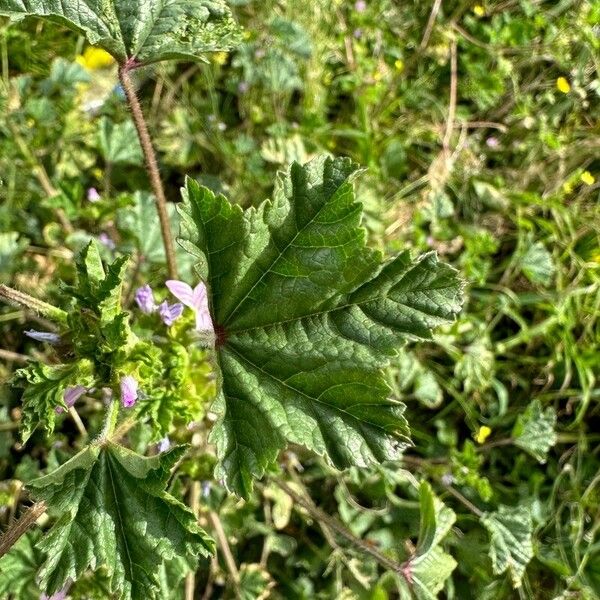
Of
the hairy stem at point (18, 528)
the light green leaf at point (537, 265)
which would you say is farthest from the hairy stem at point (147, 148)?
the light green leaf at point (537, 265)

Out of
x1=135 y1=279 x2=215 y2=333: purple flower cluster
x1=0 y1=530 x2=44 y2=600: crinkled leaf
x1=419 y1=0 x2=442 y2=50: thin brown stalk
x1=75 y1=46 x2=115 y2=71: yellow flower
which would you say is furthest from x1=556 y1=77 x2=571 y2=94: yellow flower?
x1=0 y1=530 x2=44 y2=600: crinkled leaf

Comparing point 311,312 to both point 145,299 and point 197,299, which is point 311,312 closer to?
point 197,299

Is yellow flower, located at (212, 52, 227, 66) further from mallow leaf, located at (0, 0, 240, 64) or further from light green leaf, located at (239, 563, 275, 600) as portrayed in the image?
light green leaf, located at (239, 563, 275, 600)

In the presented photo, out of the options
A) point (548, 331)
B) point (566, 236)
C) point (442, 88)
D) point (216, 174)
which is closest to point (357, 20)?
point (442, 88)

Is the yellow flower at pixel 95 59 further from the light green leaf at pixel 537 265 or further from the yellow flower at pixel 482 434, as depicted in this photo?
the yellow flower at pixel 482 434

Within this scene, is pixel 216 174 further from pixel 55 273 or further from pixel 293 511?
pixel 293 511
